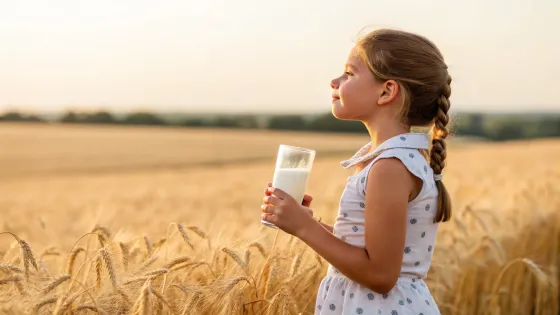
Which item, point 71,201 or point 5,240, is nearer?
point 5,240

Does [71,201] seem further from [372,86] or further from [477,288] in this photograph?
[372,86]

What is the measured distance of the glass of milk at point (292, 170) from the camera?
7.63ft

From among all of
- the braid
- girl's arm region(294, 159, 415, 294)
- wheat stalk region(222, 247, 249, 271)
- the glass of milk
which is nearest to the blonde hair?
the braid

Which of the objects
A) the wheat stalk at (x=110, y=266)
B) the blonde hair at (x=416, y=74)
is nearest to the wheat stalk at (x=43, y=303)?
the wheat stalk at (x=110, y=266)

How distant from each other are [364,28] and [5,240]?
15.4 ft

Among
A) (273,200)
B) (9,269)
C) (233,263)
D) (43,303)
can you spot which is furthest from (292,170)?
(9,269)

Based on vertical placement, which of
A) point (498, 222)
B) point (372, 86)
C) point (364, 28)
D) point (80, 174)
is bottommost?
point (80, 174)

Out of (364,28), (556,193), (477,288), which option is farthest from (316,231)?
(556,193)

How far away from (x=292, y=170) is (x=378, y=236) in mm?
334

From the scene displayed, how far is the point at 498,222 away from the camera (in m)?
4.85

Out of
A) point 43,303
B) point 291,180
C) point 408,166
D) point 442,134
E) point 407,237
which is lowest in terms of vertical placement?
point 43,303

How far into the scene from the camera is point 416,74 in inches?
92.2

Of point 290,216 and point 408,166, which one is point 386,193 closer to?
point 408,166

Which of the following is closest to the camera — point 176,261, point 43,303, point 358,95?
point 43,303
